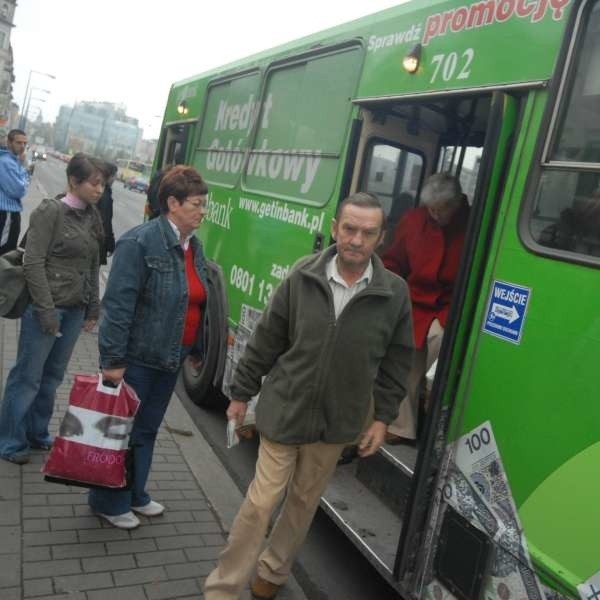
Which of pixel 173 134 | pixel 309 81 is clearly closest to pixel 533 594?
pixel 309 81

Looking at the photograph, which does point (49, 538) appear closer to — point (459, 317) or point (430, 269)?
point (459, 317)

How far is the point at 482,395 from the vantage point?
261cm

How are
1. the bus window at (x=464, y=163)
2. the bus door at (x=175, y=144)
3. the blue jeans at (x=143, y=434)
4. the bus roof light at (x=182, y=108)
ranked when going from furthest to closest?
the bus roof light at (x=182, y=108)
the bus door at (x=175, y=144)
the bus window at (x=464, y=163)
the blue jeans at (x=143, y=434)

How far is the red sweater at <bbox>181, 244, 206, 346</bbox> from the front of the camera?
10.8 ft

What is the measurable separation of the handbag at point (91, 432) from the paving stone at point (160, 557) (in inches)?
17.1

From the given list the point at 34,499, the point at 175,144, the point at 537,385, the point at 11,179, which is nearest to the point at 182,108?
the point at 175,144

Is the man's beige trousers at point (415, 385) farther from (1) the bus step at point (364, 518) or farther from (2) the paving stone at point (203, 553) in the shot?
(2) the paving stone at point (203, 553)

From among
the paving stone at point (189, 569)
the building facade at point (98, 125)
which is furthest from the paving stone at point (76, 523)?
the building facade at point (98, 125)

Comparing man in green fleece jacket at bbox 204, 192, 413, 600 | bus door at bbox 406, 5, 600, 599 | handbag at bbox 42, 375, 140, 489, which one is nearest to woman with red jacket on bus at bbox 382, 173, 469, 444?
man in green fleece jacket at bbox 204, 192, 413, 600

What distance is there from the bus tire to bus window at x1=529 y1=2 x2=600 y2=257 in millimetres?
3296

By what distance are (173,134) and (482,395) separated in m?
6.06

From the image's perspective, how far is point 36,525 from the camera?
332 cm

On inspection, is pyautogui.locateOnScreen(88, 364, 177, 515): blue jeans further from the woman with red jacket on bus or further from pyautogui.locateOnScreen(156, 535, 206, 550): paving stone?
the woman with red jacket on bus

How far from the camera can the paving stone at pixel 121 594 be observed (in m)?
2.89
